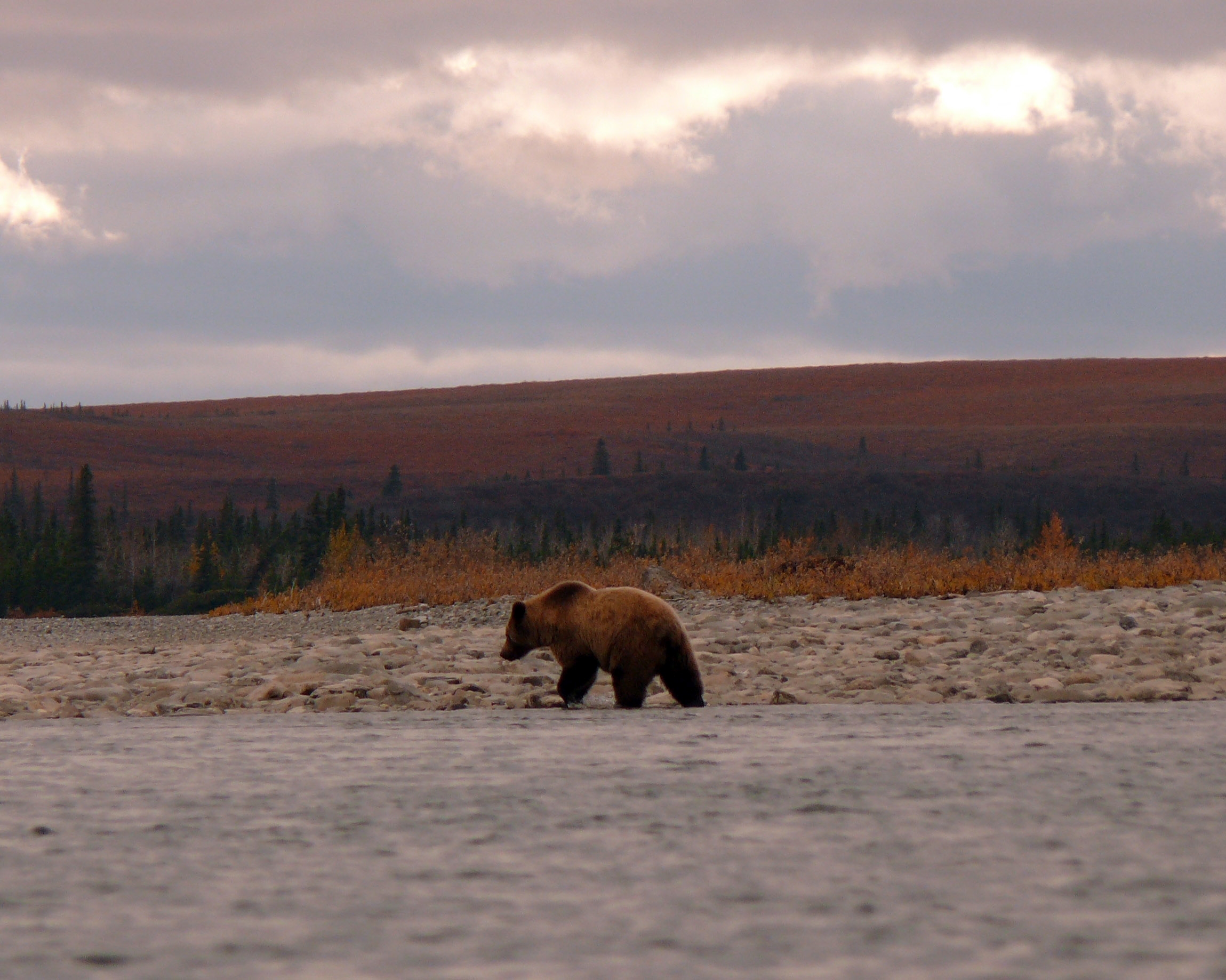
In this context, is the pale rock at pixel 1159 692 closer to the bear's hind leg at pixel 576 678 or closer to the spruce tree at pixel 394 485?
the bear's hind leg at pixel 576 678

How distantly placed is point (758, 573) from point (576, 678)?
39.2 feet

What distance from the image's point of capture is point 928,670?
10.7 metres

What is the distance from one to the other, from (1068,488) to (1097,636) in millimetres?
77612

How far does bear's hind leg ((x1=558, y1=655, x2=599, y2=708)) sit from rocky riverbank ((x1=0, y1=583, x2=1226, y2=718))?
22 cm

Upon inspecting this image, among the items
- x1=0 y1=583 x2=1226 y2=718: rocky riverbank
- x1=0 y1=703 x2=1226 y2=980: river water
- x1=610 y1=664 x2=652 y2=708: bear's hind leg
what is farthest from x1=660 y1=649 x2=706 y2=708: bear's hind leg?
x1=0 y1=703 x2=1226 y2=980: river water

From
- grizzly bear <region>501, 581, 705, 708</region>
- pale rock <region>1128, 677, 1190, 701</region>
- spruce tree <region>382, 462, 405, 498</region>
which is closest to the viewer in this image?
grizzly bear <region>501, 581, 705, 708</region>

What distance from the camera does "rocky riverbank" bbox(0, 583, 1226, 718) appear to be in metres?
9.41

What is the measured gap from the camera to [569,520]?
81938 millimetres

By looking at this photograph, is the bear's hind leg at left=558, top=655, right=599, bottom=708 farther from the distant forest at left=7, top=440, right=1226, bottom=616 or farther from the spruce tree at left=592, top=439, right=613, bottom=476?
the spruce tree at left=592, top=439, right=613, bottom=476

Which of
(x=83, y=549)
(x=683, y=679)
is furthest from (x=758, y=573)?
(x=83, y=549)

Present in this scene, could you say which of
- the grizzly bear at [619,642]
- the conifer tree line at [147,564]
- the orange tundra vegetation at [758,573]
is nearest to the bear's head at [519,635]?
the grizzly bear at [619,642]

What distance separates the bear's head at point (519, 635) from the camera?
928 cm

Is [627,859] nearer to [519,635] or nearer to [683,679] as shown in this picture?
[683,679]

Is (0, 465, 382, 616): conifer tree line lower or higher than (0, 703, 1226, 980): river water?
lower
